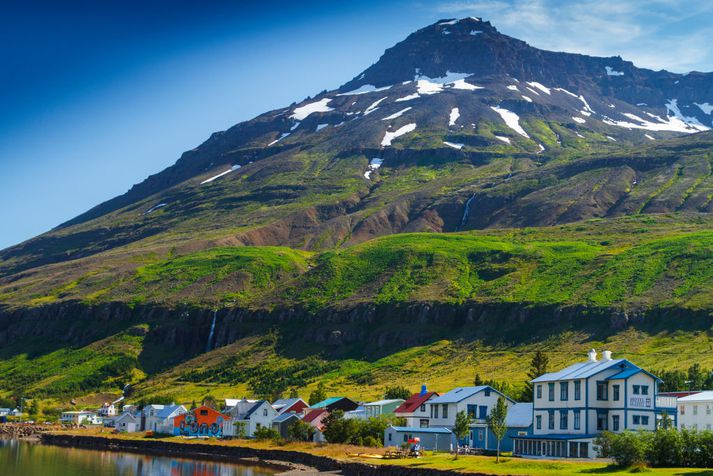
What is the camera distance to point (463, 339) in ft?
609

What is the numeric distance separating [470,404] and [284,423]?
1378 inches

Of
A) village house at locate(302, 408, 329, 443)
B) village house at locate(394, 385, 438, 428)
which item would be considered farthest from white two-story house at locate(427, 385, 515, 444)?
village house at locate(302, 408, 329, 443)

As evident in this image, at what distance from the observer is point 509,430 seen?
88062mm

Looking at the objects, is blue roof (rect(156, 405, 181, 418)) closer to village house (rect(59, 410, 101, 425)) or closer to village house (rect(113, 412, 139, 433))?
village house (rect(113, 412, 139, 433))

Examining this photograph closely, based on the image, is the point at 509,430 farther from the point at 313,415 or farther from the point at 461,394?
the point at 313,415

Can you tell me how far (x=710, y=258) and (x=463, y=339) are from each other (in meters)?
→ 54.5

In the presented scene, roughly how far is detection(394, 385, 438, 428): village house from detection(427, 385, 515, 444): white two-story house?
9.42ft

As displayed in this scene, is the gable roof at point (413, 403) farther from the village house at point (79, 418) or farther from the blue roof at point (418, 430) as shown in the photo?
the village house at point (79, 418)

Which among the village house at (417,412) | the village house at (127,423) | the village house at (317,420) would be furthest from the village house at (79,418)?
the village house at (417,412)

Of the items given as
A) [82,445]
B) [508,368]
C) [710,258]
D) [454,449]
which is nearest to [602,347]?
[508,368]

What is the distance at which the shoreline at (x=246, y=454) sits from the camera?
7738 centimetres

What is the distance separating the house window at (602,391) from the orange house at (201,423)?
7132 cm

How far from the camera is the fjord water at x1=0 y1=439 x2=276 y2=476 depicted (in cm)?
9088

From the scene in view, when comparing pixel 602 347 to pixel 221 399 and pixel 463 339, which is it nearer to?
pixel 463 339
